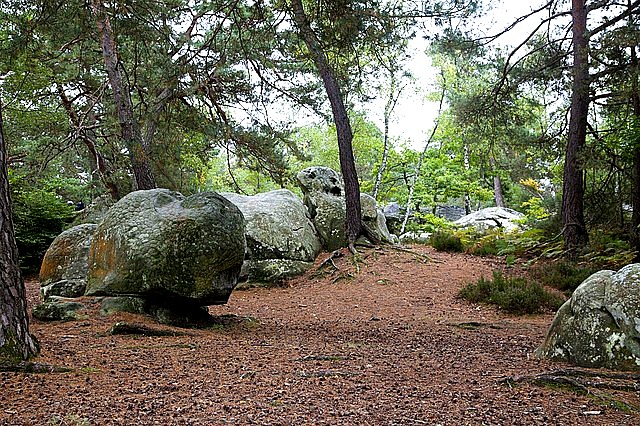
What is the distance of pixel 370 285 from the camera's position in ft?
33.3

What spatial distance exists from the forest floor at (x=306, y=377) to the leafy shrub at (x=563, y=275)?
1.73 metres

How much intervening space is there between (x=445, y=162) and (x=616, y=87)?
1239 cm

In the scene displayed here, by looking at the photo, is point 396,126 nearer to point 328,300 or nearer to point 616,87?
point 616,87

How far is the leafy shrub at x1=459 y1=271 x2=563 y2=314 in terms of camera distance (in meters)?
8.11

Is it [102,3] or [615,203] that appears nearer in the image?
[102,3]

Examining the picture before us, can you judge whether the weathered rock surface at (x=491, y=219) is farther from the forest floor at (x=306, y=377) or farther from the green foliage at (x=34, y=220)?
the green foliage at (x=34, y=220)

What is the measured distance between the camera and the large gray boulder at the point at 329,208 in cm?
1273

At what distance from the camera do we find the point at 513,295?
26.9ft

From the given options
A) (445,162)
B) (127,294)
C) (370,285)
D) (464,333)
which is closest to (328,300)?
(370,285)

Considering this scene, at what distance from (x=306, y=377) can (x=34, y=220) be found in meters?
11.0

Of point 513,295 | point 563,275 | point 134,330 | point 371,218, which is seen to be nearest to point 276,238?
point 371,218

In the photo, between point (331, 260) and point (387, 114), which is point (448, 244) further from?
point (387, 114)

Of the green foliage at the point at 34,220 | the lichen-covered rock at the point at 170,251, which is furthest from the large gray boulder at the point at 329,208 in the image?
the lichen-covered rock at the point at 170,251

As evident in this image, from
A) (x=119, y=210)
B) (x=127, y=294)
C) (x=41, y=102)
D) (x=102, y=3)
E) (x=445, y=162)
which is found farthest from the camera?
(x=445, y=162)
